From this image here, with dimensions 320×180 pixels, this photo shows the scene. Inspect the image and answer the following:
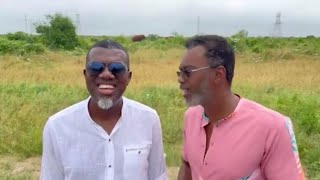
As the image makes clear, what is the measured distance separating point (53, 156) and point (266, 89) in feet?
33.3

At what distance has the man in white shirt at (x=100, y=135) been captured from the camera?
221cm

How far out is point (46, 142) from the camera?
225 centimetres

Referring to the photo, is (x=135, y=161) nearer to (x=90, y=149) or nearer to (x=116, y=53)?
(x=90, y=149)

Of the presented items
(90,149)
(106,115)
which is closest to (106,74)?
(106,115)

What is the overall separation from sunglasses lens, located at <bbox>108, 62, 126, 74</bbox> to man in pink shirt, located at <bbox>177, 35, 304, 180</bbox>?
262 mm

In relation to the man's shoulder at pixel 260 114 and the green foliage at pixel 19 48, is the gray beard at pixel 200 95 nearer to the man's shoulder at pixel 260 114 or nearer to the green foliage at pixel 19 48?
the man's shoulder at pixel 260 114

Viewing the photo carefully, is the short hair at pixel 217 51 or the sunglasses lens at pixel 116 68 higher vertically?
the short hair at pixel 217 51

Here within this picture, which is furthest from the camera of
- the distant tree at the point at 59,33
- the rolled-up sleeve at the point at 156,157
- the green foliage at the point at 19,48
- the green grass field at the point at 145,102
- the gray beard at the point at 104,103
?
the distant tree at the point at 59,33

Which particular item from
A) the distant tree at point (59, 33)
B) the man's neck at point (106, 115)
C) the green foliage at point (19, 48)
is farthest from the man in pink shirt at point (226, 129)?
the distant tree at point (59, 33)

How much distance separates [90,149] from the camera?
2.24 m

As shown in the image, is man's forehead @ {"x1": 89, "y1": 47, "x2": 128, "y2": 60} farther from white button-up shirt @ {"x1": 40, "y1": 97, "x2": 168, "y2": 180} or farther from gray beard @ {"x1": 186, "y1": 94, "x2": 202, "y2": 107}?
gray beard @ {"x1": 186, "y1": 94, "x2": 202, "y2": 107}

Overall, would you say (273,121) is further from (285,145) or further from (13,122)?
(13,122)

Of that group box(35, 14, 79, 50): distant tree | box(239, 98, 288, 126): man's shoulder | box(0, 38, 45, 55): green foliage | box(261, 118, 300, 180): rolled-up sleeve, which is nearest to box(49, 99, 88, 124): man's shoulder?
box(239, 98, 288, 126): man's shoulder

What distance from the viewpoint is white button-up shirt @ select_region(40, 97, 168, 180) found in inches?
87.4
